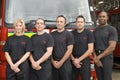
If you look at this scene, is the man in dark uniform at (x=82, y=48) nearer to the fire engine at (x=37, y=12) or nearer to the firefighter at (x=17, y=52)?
the fire engine at (x=37, y=12)

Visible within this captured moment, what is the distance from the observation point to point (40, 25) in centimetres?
570

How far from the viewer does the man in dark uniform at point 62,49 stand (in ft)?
19.5

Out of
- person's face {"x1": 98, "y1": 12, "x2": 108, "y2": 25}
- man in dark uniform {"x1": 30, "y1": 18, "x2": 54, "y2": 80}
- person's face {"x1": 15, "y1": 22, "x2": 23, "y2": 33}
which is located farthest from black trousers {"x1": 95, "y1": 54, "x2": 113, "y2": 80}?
person's face {"x1": 15, "y1": 22, "x2": 23, "y2": 33}

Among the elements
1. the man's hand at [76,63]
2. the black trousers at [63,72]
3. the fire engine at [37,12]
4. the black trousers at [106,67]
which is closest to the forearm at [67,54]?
the black trousers at [63,72]

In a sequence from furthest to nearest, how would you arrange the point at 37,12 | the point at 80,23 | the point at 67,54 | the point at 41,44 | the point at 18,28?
the point at 37,12, the point at 80,23, the point at 67,54, the point at 41,44, the point at 18,28

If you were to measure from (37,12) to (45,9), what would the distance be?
0.19 meters

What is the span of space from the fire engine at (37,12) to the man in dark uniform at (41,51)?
485 mm

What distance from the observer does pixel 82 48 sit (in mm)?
6207

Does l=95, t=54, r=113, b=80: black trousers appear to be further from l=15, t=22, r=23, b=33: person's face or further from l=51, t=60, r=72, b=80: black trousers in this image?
l=15, t=22, r=23, b=33: person's face

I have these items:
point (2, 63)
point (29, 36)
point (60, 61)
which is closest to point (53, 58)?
point (60, 61)

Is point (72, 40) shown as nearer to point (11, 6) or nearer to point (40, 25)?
point (40, 25)

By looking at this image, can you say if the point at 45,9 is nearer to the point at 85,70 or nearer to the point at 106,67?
the point at 85,70

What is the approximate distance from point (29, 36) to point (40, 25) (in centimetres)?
53

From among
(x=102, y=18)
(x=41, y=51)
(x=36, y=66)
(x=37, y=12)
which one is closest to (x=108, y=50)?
(x=102, y=18)
